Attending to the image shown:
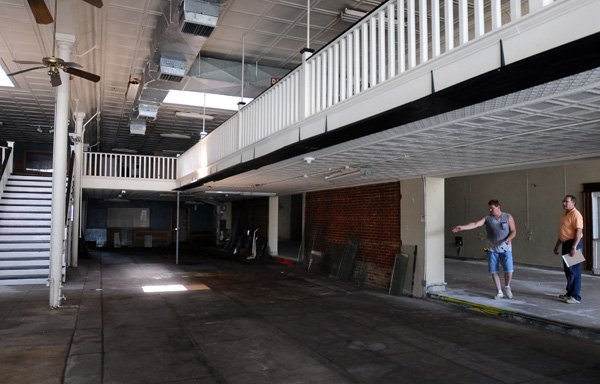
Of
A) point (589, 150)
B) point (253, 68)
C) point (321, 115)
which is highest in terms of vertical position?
point (253, 68)

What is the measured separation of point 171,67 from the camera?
793 cm

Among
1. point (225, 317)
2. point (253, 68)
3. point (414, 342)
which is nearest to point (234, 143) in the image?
point (253, 68)

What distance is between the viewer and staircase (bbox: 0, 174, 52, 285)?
9562 millimetres

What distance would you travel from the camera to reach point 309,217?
13.7 m

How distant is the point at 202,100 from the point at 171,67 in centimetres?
548

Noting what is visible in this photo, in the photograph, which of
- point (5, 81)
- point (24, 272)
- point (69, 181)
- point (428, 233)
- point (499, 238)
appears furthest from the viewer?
point (69, 181)

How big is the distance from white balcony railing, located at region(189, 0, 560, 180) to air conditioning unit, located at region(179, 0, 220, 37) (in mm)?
1350

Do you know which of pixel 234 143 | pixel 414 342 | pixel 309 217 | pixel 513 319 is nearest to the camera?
pixel 414 342

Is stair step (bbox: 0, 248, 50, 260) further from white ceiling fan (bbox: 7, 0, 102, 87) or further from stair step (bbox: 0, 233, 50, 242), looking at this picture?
white ceiling fan (bbox: 7, 0, 102, 87)

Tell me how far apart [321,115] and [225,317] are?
334 centimetres

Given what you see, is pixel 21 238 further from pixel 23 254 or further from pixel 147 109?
pixel 147 109

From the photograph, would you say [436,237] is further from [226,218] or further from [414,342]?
[226,218]

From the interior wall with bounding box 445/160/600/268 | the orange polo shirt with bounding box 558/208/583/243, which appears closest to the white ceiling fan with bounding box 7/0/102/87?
the orange polo shirt with bounding box 558/208/583/243

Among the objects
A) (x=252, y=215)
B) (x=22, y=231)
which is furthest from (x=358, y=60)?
(x=252, y=215)
